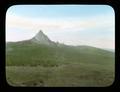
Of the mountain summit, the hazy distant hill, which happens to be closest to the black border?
the hazy distant hill

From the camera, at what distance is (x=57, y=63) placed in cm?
320

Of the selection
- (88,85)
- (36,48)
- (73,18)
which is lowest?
(88,85)

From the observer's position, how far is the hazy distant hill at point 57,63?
319 centimetres

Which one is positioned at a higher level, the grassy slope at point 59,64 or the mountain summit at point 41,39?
the mountain summit at point 41,39

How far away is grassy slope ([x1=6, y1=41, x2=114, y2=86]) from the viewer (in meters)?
3.19

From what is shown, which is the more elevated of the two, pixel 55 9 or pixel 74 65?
pixel 55 9

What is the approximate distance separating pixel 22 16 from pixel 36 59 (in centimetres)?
34

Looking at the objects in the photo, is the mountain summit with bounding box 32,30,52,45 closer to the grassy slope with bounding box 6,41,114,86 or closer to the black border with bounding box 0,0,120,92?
the grassy slope with bounding box 6,41,114,86

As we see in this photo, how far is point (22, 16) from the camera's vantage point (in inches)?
125
